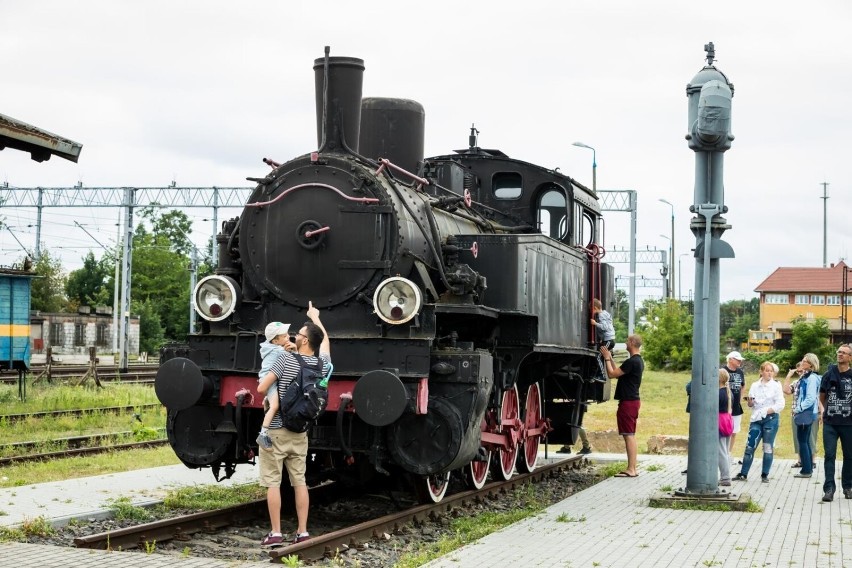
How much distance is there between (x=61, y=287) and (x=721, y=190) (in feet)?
190

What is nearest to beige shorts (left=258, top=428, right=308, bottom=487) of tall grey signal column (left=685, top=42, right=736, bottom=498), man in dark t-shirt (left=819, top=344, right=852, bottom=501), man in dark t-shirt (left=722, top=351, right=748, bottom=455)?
tall grey signal column (left=685, top=42, right=736, bottom=498)

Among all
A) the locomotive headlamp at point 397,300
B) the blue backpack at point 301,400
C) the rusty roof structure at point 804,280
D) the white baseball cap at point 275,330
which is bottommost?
the blue backpack at point 301,400

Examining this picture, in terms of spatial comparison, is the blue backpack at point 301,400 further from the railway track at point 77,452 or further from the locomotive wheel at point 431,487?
the railway track at point 77,452

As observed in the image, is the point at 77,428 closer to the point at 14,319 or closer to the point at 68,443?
the point at 68,443

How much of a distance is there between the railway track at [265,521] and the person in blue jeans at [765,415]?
11.7 feet

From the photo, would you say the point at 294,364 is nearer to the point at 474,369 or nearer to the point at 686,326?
the point at 474,369

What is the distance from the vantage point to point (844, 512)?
10023mm

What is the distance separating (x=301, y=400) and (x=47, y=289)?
5220cm

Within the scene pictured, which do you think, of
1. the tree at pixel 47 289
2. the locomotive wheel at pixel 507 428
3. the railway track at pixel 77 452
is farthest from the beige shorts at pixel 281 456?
the tree at pixel 47 289

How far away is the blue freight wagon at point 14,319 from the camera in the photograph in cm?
2388

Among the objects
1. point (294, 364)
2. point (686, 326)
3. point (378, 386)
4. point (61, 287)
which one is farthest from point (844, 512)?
point (61, 287)

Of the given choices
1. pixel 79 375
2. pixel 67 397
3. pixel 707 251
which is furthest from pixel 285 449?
pixel 79 375

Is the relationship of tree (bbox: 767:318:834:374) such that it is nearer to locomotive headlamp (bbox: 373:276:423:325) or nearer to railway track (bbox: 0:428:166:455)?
railway track (bbox: 0:428:166:455)

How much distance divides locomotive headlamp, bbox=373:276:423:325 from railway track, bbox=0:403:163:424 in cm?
1056
